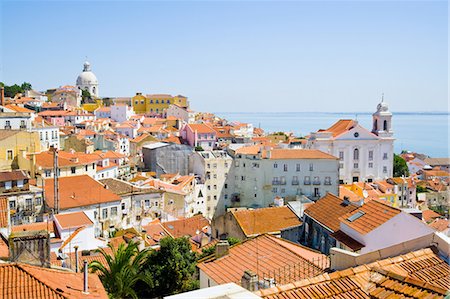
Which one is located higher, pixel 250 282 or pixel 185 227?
pixel 250 282

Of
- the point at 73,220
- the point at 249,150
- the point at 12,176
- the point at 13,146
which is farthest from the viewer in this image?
the point at 249,150

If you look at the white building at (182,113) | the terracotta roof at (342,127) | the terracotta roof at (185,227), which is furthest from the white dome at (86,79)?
the terracotta roof at (185,227)

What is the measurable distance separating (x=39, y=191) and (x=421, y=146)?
88.1 m

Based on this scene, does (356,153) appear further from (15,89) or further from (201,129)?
(15,89)

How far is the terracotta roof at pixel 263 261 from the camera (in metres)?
7.65

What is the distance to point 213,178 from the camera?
115 feet


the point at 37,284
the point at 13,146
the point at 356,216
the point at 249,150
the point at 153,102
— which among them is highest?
the point at 153,102

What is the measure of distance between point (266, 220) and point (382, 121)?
3061 centimetres

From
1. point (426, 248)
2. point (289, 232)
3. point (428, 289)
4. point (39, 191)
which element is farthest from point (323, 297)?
point (39, 191)

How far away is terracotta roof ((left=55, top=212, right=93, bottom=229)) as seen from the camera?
52.3 ft

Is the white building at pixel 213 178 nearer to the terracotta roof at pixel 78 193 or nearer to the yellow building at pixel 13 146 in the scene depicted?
the yellow building at pixel 13 146

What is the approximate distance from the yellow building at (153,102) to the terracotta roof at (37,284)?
67.5m

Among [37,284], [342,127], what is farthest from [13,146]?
[342,127]

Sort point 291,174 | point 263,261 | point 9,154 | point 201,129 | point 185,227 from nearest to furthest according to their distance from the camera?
point 263,261, point 185,227, point 9,154, point 291,174, point 201,129
